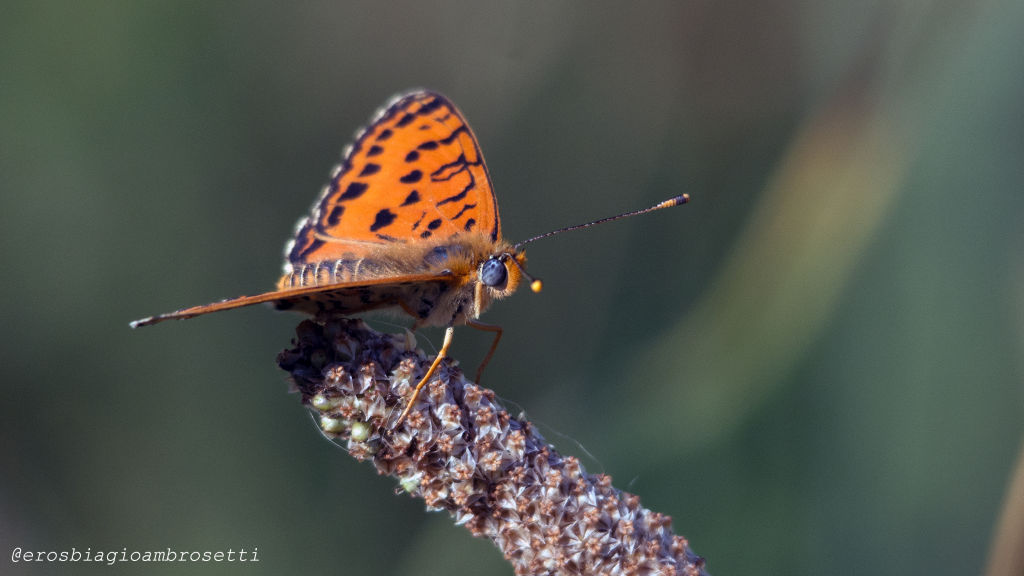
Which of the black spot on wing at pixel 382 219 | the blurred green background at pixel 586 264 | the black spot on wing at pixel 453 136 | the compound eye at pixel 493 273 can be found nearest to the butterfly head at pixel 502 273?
the compound eye at pixel 493 273

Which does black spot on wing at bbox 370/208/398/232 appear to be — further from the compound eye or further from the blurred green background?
the blurred green background

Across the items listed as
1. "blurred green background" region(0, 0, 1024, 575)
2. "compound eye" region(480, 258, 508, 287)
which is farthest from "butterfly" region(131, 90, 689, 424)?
"blurred green background" region(0, 0, 1024, 575)

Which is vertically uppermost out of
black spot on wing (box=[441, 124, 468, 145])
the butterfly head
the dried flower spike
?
black spot on wing (box=[441, 124, 468, 145])

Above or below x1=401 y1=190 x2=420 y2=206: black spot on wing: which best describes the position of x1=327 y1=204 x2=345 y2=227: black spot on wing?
below

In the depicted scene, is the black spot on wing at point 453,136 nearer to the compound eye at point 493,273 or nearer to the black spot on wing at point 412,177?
the black spot on wing at point 412,177

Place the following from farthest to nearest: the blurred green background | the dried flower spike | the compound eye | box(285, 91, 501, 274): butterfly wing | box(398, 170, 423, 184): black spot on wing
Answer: box(398, 170, 423, 184): black spot on wing < box(285, 91, 501, 274): butterfly wing < the blurred green background < the compound eye < the dried flower spike

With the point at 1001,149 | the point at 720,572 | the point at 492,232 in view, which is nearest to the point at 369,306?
the point at 492,232
